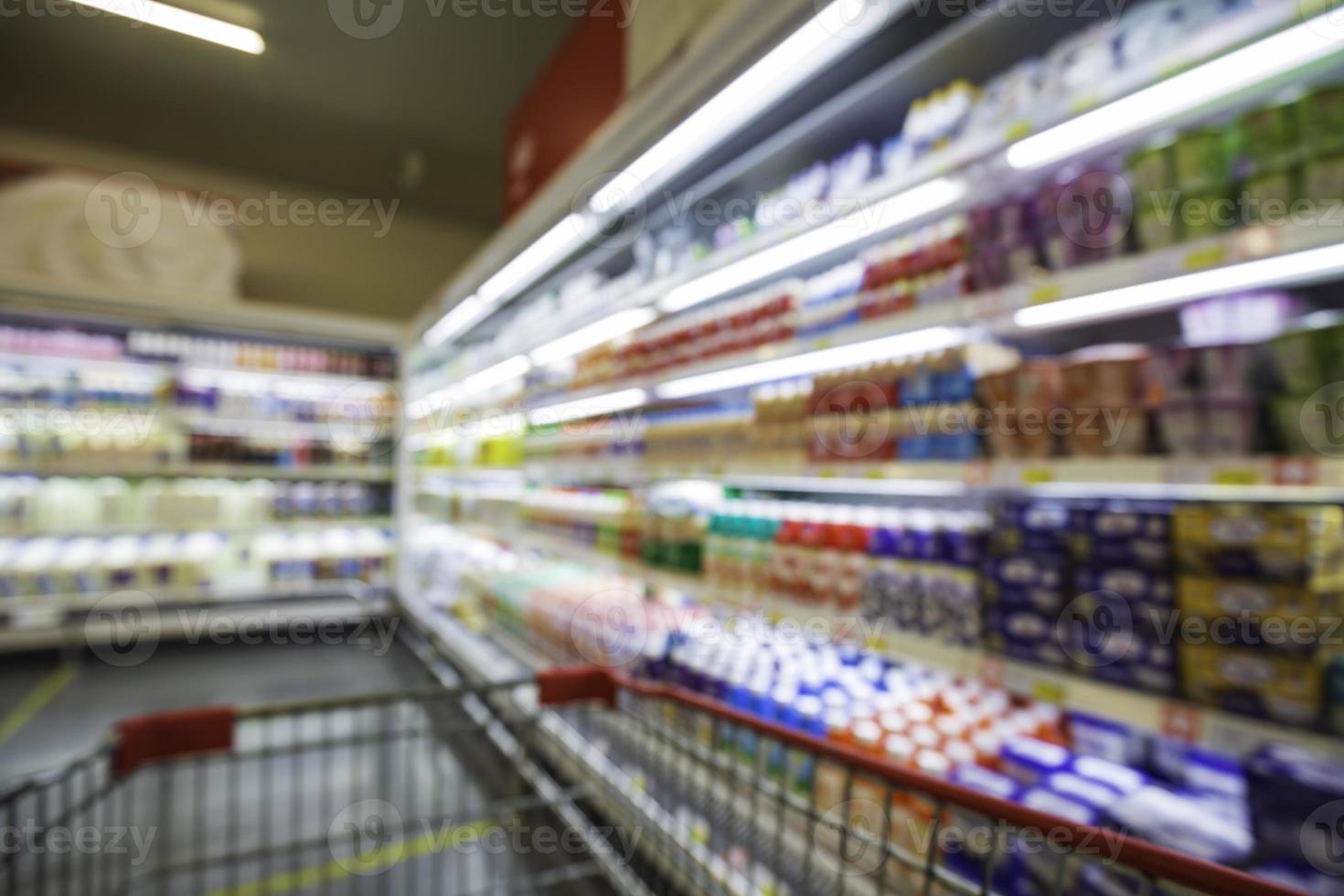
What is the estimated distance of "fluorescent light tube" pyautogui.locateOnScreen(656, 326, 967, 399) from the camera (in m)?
2.02

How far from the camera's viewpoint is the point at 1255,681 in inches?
46.1

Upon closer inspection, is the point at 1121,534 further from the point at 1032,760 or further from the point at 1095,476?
the point at 1032,760

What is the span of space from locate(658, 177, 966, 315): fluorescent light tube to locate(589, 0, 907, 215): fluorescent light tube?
0.42 metres

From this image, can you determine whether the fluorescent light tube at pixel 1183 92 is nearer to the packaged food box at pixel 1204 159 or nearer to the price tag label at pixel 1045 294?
the packaged food box at pixel 1204 159

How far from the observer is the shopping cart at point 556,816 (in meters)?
1.19

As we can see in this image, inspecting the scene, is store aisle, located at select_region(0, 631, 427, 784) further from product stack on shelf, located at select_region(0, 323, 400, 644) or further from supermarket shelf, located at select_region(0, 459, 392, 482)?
supermarket shelf, located at select_region(0, 459, 392, 482)

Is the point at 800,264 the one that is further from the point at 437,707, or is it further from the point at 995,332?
the point at 437,707

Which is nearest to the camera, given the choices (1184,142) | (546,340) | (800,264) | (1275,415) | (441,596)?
(1275,415)

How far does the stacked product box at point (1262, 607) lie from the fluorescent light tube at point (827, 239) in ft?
3.37

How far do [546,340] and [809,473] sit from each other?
214 cm

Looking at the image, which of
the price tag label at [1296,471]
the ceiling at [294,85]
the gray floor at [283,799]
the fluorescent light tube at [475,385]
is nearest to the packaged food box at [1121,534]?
the price tag label at [1296,471]

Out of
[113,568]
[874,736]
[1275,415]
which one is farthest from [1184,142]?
[113,568]

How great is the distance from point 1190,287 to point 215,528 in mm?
6384

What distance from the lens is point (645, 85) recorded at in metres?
2.29
